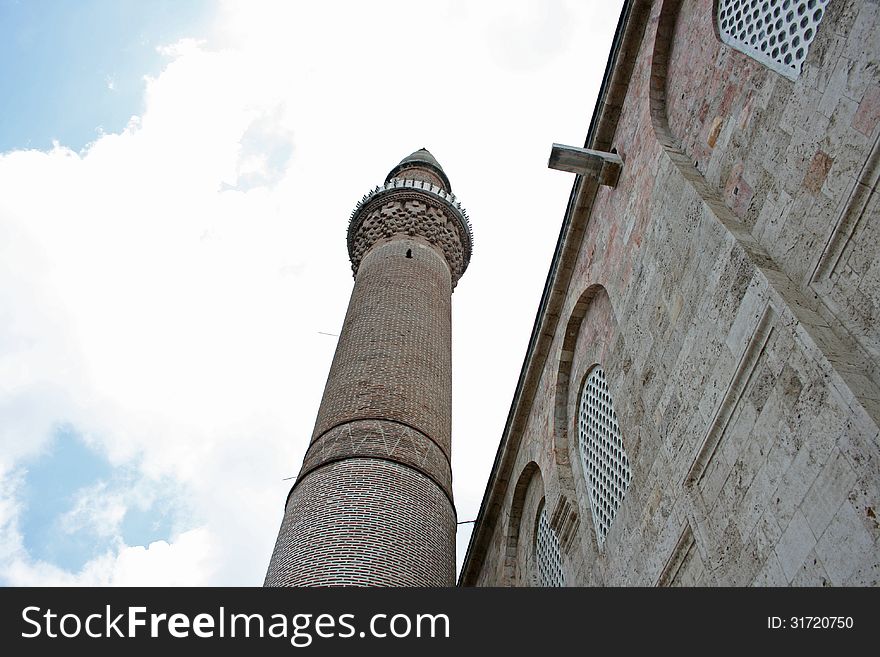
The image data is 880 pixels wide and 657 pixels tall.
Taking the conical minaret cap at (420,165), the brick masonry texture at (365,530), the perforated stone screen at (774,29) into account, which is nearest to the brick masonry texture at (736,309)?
the perforated stone screen at (774,29)

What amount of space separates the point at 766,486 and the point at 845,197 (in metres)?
1.21

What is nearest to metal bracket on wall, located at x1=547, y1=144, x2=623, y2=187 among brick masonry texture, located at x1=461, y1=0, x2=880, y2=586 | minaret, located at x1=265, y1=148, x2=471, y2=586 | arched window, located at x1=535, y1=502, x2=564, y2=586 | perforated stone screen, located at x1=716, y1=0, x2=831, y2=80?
brick masonry texture, located at x1=461, y1=0, x2=880, y2=586

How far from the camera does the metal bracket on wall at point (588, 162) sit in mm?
5312

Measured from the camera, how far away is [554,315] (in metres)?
6.34

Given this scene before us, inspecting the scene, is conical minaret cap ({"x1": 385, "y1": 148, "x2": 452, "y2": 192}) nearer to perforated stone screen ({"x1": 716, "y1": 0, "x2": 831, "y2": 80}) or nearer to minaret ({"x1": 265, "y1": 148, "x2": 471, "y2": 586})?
minaret ({"x1": 265, "y1": 148, "x2": 471, "y2": 586})

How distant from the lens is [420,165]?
38.4 feet

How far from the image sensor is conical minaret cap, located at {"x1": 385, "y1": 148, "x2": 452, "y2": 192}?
38.2 ft

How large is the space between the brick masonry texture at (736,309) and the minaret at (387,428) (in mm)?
1309

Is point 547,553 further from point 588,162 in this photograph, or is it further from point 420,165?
point 420,165

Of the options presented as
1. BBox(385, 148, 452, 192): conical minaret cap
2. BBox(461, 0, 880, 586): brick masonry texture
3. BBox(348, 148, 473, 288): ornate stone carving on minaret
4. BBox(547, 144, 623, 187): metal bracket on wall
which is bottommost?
BBox(461, 0, 880, 586): brick masonry texture

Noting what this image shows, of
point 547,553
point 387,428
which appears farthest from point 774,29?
point 387,428

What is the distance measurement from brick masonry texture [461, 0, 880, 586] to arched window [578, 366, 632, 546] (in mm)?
136

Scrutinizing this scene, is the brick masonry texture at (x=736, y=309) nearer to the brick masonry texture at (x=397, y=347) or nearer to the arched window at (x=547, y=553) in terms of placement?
the arched window at (x=547, y=553)
